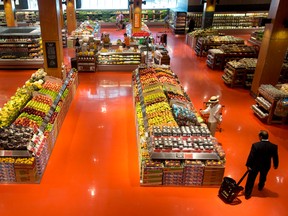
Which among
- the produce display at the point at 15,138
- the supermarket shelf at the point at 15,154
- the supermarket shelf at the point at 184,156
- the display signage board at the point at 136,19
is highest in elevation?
the display signage board at the point at 136,19

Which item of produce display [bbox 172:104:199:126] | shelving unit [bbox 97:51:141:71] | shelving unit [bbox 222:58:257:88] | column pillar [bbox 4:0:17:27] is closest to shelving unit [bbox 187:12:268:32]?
shelving unit [bbox 97:51:141:71]

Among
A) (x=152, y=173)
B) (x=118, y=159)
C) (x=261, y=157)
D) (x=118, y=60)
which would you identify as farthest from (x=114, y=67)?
(x=261, y=157)

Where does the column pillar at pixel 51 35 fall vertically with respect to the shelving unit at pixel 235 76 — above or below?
above

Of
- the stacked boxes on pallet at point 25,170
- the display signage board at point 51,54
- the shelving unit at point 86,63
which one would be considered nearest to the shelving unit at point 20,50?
the shelving unit at point 86,63

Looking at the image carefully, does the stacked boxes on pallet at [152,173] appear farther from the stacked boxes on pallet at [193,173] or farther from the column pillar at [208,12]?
the column pillar at [208,12]

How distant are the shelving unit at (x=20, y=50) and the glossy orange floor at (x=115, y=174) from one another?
11.0 feet

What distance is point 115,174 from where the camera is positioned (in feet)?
21.5

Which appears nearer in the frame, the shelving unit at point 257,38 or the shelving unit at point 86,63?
the shelving unit at point 86,63

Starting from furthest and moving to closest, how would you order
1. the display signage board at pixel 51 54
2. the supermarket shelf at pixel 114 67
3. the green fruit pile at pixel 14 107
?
the supermarket shelf at pixel 114 67 → the display signage board at pixel 51 54 → the green fruit pile at pixel 14 107

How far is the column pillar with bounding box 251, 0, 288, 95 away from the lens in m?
9.66

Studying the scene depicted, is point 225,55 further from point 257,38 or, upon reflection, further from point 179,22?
point 179,22

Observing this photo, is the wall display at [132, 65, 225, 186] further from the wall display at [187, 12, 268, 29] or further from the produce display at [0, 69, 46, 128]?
the wall display at [187, 12, 268, 29]

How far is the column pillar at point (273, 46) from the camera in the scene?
31.7 feet

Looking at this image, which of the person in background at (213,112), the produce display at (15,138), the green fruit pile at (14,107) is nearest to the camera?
the produce display at (15,138)
